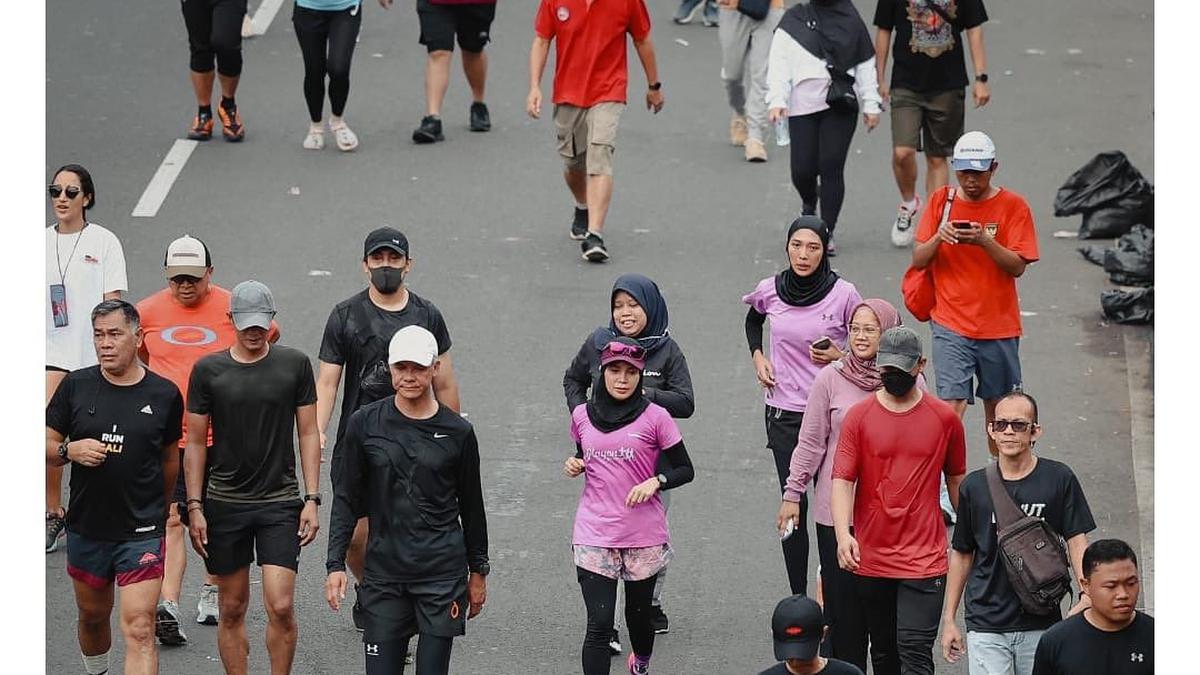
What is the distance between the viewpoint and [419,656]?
8.56m

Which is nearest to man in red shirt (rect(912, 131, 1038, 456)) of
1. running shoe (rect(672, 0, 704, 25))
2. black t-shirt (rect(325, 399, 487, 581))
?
black t-shirt (rect(325, 399, 487, 581))

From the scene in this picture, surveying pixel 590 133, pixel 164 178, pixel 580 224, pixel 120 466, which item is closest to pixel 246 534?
pixel 120 466

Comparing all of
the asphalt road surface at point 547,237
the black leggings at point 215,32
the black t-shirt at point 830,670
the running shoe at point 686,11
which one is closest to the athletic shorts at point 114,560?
the asphalt road surface at point 547,237

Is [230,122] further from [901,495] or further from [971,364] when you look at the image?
[901,495]

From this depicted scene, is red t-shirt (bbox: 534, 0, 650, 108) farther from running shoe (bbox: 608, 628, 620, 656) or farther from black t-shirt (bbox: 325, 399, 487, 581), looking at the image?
Answer: black t-shirt (bbox: 325, 399, 487, 581)

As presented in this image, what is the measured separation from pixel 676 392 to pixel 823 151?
16.1ft

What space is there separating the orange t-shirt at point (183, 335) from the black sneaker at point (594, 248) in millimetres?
5126

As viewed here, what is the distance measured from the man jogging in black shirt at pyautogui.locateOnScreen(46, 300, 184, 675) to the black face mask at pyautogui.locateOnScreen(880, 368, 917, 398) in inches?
118

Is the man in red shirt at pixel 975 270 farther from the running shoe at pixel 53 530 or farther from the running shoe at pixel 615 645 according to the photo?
the running shoe at pixel 53 530

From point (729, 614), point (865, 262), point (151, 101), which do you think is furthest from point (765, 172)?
point (729, 614)

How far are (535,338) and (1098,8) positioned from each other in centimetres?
959

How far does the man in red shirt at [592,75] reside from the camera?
14.2 meters

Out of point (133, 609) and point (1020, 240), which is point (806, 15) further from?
point (133, 609)

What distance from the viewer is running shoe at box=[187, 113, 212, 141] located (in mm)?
16547
